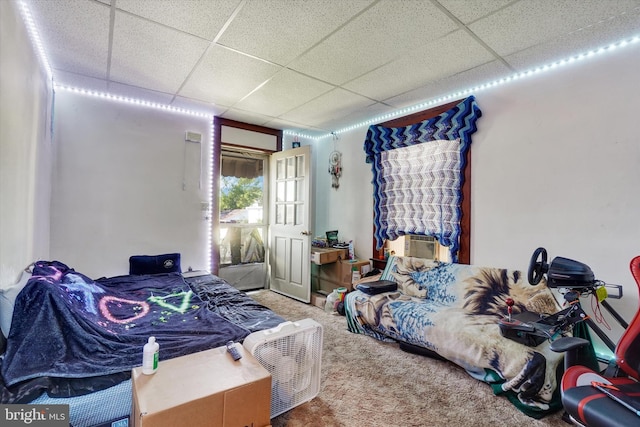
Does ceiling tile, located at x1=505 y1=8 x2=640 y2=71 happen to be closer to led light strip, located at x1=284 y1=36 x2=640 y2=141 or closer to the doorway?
led light strip, located at x1=284 y1=36 x2=640 y2=141

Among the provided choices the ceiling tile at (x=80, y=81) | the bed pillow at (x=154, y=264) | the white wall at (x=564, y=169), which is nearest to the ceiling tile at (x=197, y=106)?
the ceiling tile at (x=80, y=81)

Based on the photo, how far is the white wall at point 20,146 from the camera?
5.05 ft

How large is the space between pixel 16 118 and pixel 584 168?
3910mm

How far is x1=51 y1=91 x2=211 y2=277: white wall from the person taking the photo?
10.0 ft

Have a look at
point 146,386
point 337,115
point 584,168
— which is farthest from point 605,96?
point 146,386

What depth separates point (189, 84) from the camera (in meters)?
2.88

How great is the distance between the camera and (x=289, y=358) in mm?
1628

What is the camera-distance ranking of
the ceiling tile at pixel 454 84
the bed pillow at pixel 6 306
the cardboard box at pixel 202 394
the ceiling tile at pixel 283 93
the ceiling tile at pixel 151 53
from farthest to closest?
the ceiling tile at pixel 283 93
the ceiling tile at pixel 454 84
the ceiling tile at pixel 151 53
the bed pillow at pixel 6 306
the cardboard box at pixel 202 394

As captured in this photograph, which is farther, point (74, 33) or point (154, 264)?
point (154, 264)

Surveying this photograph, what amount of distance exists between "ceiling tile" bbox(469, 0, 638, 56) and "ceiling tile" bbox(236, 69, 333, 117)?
1.42 m

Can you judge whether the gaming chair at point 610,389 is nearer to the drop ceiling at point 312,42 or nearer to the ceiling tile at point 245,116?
the drop ceiling at point 312,42

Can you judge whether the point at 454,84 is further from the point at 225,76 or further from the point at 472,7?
the point at 225,76

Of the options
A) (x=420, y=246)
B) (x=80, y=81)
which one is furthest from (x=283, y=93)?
(x=420, y=246)

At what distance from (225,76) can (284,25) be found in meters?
0.99
